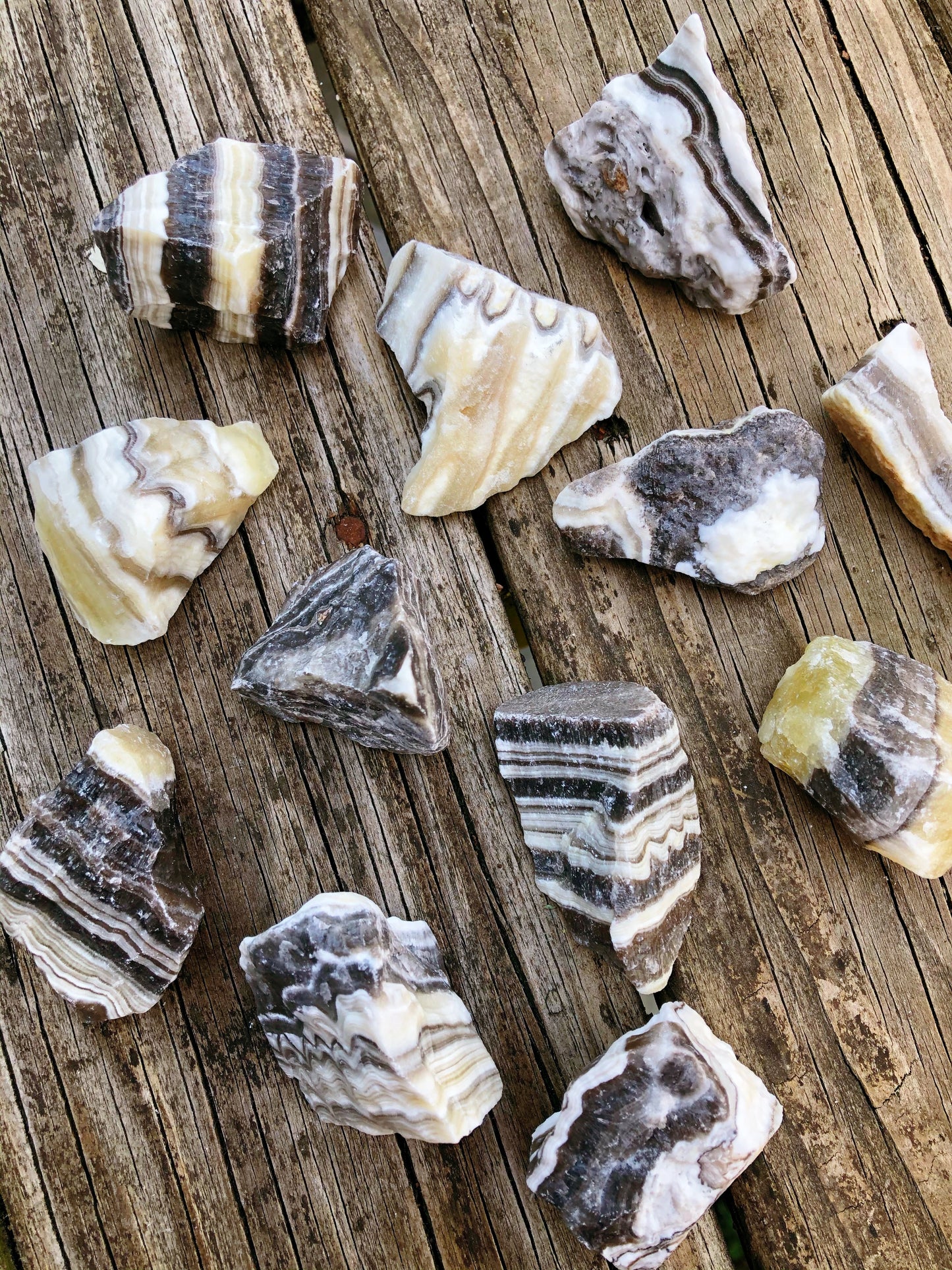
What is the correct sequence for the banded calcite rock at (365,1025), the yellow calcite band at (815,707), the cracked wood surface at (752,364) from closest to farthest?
the banded calcite rock at (365,1025) < the yellow calcite band at (815,707) < the cracked wood surface at (752,364)

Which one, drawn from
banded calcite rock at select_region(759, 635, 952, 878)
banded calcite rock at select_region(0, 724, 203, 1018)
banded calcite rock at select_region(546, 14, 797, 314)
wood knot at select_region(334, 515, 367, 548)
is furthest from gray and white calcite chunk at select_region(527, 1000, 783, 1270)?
banded calcite rock at select_region(546, 14, 797, 314)

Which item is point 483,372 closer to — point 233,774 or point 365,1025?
point 233,774

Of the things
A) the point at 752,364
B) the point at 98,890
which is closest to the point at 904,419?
the point at 752,364

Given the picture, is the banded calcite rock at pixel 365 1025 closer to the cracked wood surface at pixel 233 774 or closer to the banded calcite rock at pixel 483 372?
the cracked wood surface at pixel 233 774

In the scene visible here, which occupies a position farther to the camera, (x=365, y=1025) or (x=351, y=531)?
(x=351, y=531)

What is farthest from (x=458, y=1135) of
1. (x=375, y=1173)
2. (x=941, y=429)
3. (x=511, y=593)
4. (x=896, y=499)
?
(x=941, y=429)

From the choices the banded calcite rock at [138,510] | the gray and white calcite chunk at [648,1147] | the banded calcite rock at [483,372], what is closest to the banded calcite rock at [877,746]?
the gray and white calcite chunk at [648,1147]

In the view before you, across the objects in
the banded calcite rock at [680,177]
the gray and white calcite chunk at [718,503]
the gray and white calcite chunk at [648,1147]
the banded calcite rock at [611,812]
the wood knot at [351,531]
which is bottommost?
the gray and white calcite chunk at [648,1147]

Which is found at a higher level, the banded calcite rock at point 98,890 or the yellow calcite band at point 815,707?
the yellow calcite band at point 815,707
